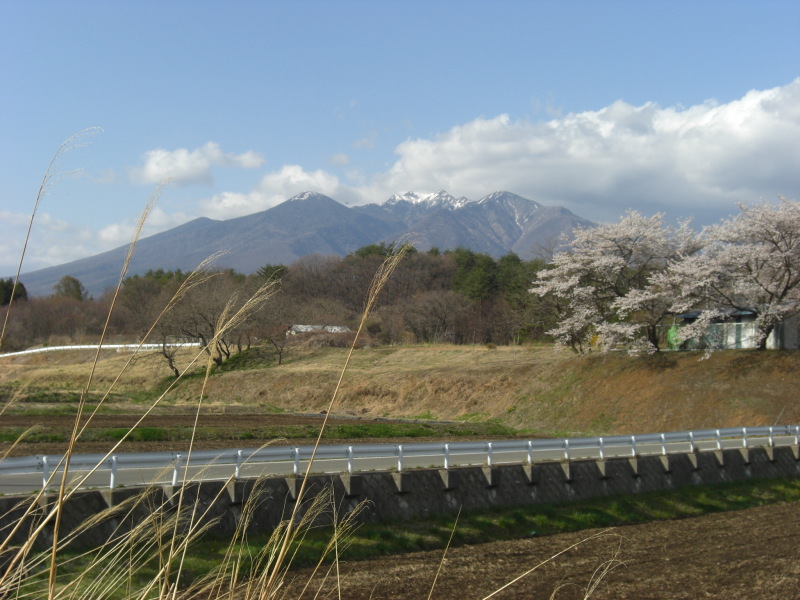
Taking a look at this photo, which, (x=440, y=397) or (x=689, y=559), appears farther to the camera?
(x=440, y=397)

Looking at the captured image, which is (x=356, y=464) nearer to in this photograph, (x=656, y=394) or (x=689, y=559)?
(x=689, y=559)

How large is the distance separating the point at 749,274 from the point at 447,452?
97.2 feet

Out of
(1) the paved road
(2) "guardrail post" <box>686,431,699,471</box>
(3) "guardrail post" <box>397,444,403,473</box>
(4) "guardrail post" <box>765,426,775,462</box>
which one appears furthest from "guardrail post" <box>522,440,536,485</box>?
(4) "guardrail post" <box>765,426,775,462</box>

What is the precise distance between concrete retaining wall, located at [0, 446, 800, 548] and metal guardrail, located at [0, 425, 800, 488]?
35 cm

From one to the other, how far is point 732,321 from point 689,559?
3153 cm

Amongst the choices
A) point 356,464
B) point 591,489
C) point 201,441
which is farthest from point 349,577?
point 201,441

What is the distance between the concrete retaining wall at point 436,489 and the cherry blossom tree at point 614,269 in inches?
740

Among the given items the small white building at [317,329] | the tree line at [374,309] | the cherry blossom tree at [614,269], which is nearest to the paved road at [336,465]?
the cherry blossom tree at [614,269]

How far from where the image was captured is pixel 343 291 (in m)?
98.5

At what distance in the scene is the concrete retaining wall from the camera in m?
12.8

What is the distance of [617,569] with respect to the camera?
1495cm

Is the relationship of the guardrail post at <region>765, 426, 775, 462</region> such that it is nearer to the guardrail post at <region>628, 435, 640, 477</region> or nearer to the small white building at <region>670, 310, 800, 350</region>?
the guardrail post at <region>628, 435, 640, 477</region>

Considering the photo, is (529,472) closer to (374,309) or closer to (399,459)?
(399,459)

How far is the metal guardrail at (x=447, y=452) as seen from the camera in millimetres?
12578
